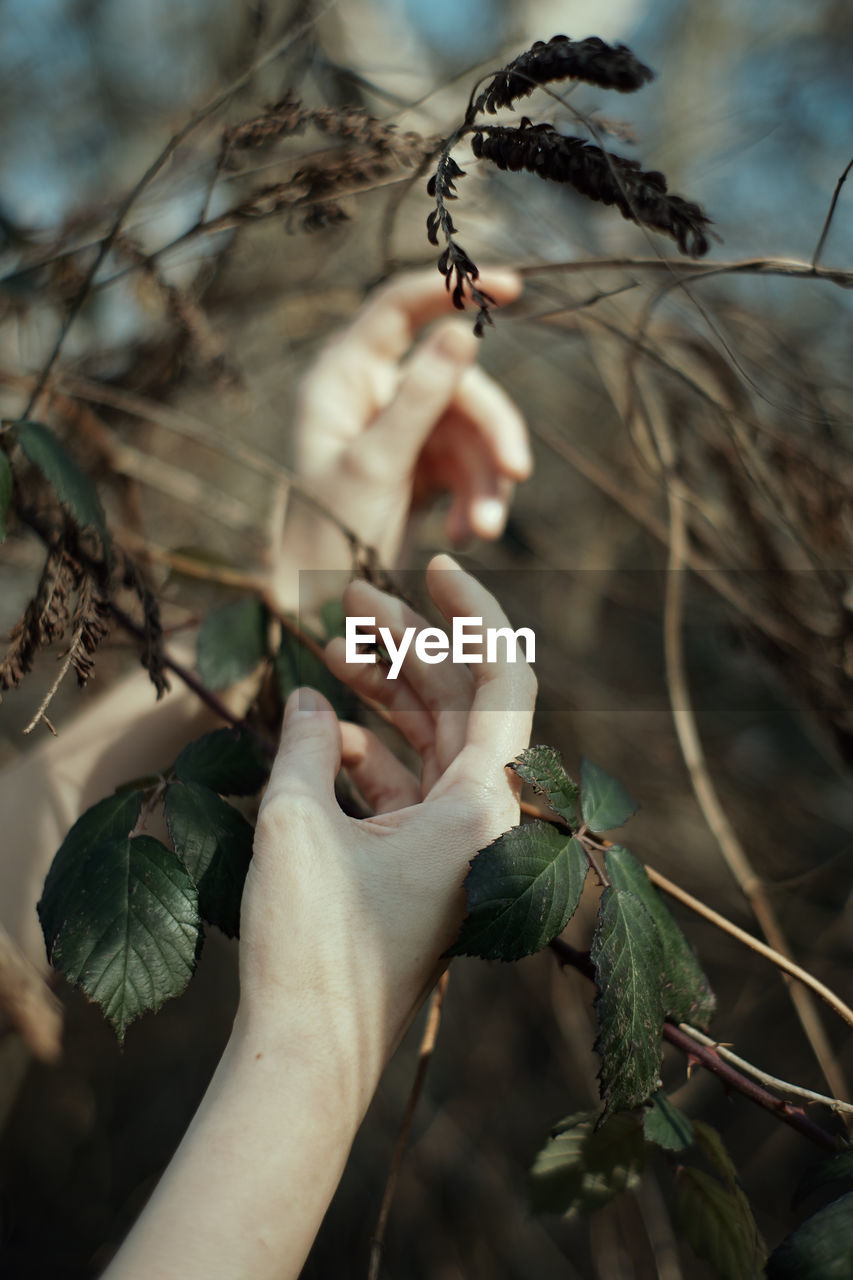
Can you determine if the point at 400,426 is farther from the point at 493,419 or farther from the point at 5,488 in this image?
the point at 5,488

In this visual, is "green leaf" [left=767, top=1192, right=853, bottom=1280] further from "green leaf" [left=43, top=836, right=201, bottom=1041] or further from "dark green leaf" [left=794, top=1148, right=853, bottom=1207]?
"green leaf" [left=43, top=836, right=201, bottom=1041]

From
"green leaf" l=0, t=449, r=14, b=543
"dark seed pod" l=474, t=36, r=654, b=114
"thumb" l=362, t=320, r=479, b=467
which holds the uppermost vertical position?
"thumb" l=362, t=320, r=479, b=467

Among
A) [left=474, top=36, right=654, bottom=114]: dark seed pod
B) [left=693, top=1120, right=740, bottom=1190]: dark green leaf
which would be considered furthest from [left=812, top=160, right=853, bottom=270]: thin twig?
[left=693, top=1120, right=740, bottom=1190]: dark green leaf

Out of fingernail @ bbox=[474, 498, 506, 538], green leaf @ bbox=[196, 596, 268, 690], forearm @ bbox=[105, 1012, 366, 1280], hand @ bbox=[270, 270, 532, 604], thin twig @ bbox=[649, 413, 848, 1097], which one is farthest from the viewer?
fingernail @ bbox=[474, 498, 506, 538]

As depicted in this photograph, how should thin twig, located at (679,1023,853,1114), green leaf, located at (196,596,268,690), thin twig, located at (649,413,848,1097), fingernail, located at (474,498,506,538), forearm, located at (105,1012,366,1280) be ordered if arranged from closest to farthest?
forearm, located at (105,1012,366,1280) → thin twig, located at (679,1023,853,1114) → green leaf, located at (196,596,268,690) → thin twig, located at (649,413,848,1097) → fingernail, located at (474,498,506,538)

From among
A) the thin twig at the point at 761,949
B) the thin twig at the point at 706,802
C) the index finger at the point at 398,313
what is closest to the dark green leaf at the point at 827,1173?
the thin twig at the point at 761,949

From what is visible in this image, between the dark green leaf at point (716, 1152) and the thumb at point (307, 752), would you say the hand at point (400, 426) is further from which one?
the dark green leaf at point (716, 1152)
